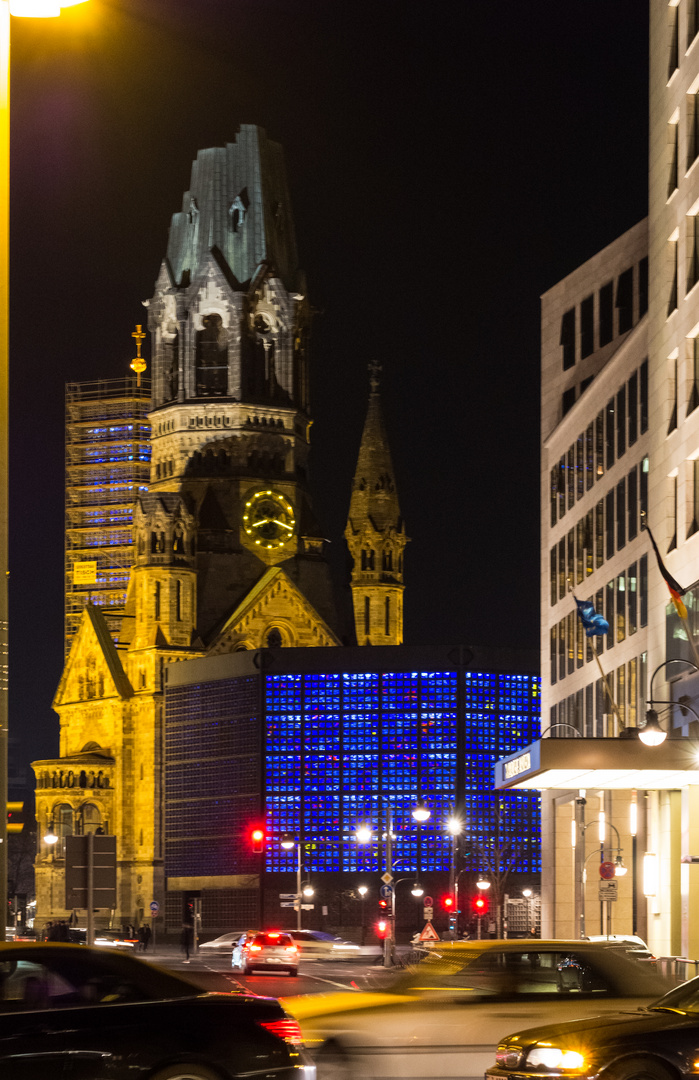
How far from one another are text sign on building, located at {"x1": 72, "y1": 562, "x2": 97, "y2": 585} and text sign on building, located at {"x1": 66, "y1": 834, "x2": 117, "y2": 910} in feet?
374

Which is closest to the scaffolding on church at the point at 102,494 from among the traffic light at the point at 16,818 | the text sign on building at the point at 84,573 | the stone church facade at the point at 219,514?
the text sign on building at the point at 84,573

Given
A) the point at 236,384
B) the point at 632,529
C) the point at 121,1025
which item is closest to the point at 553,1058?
the point at 121,1025

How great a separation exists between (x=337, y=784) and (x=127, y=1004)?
95.1 m

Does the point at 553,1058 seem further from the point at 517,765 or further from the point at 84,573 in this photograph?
the point at 84,573

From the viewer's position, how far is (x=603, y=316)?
198 ft

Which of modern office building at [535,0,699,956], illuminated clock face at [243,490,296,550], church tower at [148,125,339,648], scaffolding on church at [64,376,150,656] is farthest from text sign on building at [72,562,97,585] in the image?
modern office building at [535,0,699,956]

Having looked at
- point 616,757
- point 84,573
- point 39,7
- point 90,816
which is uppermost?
point 84,573

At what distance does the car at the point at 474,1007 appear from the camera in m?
A: 15.6

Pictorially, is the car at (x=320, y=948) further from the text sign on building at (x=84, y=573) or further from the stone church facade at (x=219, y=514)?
the text sign on building at (x=84, y=573)

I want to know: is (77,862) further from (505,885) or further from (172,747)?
(172,747)

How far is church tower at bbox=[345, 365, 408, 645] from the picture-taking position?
120562 millimetres

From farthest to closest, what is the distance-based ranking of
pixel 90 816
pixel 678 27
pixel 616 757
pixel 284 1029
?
pixel 90 816
pixel 678 27
pixel 616 757
pixel 284 1029

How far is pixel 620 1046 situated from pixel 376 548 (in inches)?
4243

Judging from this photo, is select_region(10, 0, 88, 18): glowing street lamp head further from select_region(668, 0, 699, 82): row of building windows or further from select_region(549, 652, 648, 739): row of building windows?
select_region(549, 652, 648, 739): row of building windows
